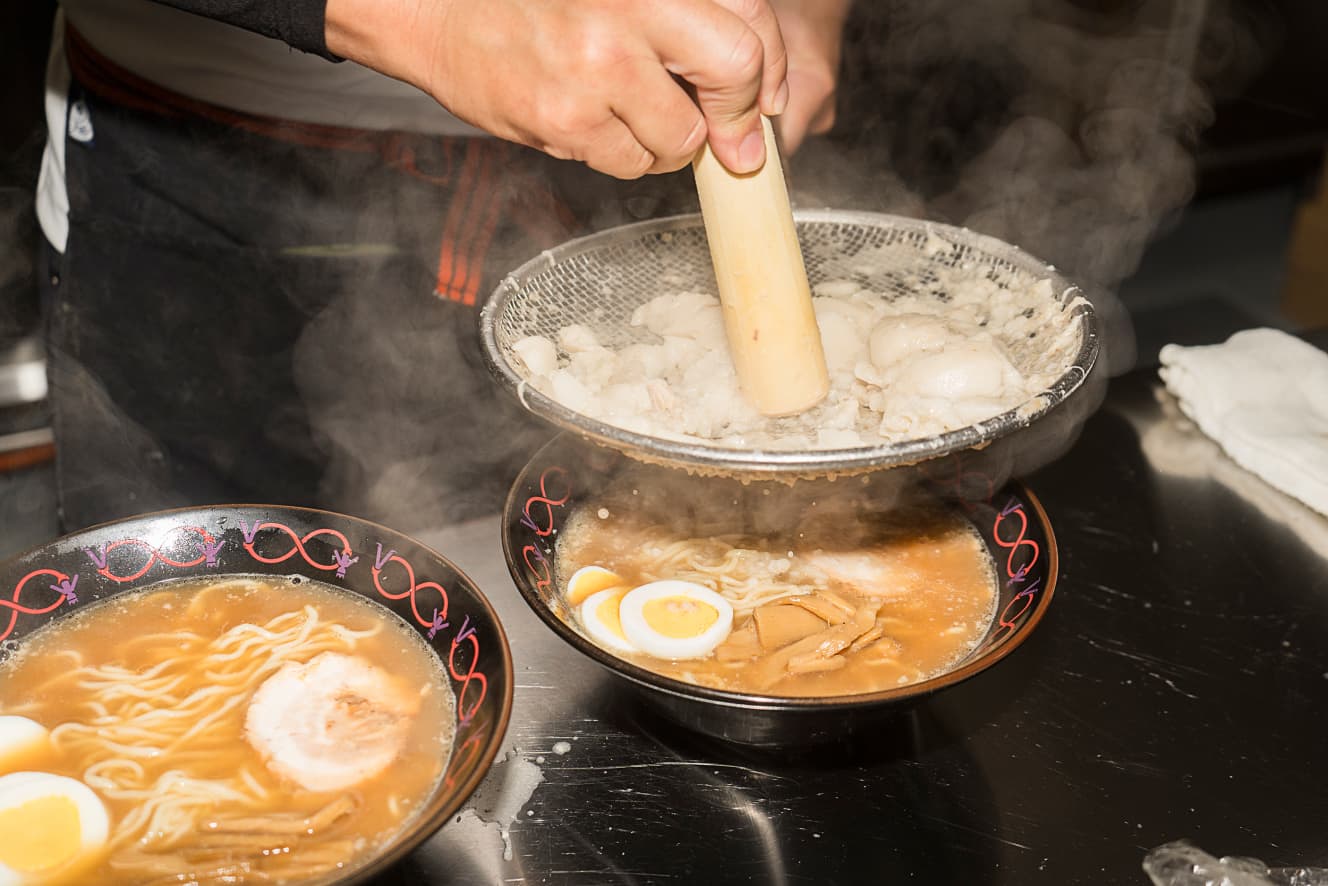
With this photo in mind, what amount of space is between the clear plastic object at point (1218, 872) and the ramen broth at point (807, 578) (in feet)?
1.52

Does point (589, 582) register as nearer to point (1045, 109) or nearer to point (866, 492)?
point (866, 492)

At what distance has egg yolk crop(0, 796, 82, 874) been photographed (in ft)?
4.97

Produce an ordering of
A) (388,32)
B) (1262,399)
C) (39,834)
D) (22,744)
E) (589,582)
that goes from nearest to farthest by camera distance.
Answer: (39,834) → (22,744) → (388,32) → (589,582) → (1262,399)

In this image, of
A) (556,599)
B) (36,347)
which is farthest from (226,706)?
A: (36,347)

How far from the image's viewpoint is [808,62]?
2.66m

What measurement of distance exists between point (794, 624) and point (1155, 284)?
5.44 metres

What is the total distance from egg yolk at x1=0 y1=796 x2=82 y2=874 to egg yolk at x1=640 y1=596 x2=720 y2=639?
0.97 m

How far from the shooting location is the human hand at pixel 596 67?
1.75m

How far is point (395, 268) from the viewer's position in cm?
304

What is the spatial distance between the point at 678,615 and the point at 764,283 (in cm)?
63

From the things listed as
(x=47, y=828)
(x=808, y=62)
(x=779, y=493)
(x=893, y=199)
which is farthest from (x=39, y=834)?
(x=893, y=199)

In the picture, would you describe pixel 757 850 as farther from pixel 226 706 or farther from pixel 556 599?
pixel 226 706

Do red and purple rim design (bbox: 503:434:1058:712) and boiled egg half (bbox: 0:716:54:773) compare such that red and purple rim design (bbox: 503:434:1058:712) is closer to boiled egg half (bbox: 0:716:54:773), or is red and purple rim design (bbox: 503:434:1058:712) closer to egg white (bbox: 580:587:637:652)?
egg white (bbox: 580:587:637:652)

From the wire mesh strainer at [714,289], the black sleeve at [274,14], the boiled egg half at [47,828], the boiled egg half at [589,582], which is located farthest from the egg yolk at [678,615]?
the black sleeve at [274,14]
